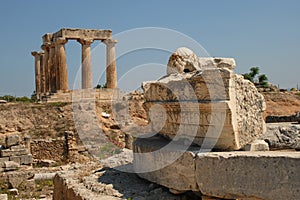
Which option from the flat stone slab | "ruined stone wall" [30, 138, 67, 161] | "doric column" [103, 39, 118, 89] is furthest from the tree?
the flat stone slab

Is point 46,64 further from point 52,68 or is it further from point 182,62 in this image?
point 182,62

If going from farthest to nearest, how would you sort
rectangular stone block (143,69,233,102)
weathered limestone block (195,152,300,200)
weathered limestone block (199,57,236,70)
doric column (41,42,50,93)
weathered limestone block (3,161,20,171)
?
1. doric column (41,42,50,93)
2. weathered limestone block (3,161,20,171)
3. weathered limestone block (199,57,236,70)
4. rectangular stone block (143,69,233,102)
5. weathered limestone block (195,152,300,200)

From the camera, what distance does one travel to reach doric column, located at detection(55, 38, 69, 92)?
25.6 metres

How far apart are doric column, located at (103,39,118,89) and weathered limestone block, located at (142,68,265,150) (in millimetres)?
23176

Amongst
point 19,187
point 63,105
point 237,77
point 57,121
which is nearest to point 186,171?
point 237,77

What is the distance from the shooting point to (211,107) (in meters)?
3.60

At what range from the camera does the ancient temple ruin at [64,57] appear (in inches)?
1008

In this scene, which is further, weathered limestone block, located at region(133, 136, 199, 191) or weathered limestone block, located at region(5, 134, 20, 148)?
→ weathered limestone block, located at region(5, 134, 20, 148)

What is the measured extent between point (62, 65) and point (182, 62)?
74.5ft

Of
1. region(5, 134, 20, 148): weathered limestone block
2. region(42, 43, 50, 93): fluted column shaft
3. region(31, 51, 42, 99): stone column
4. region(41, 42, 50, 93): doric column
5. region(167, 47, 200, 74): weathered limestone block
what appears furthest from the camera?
region(31, 51, 42, 99): stone column

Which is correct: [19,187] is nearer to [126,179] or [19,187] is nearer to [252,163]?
[126,179]

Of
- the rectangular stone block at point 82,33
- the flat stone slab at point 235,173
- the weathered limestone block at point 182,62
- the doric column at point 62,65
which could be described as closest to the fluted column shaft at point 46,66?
the rectangular stone block at point 82,33

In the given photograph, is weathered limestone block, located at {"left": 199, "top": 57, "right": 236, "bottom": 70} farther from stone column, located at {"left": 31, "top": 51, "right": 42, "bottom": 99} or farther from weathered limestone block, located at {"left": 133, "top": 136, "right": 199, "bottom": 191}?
stone column, located at {"left": 31, "top": 51, "right": 42, "bottom": 99}

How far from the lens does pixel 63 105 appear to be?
21.6 m
